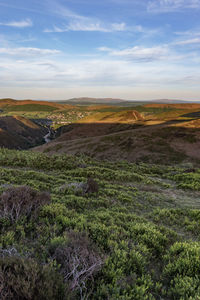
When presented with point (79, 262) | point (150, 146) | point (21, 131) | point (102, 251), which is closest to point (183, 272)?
point (102, 251)

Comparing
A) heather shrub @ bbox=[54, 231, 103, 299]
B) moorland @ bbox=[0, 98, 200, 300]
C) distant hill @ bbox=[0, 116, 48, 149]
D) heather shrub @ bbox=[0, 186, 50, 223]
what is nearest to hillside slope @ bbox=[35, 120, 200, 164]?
moorland @ bbox=[0, 98, 200, 300]

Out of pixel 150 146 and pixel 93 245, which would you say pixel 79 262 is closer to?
pixel 93 245

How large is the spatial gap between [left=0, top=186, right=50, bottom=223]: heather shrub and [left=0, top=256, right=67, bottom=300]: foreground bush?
3.01 meters

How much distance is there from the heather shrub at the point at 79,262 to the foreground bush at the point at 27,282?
0.38m

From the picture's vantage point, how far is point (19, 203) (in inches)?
250

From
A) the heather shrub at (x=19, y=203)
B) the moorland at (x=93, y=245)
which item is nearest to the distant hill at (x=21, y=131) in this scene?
the moorland at (x=93, y=245)

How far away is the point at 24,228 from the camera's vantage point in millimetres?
5543

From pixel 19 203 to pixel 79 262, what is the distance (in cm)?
372

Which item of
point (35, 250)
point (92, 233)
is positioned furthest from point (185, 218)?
point (35, 250)

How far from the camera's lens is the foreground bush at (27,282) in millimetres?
2654

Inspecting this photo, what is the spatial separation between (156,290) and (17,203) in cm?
496

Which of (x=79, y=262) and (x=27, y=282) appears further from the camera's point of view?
(x=79, y=262)

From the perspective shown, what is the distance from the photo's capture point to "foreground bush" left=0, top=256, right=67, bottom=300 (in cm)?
265

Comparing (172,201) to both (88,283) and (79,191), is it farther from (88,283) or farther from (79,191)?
(88,283)
